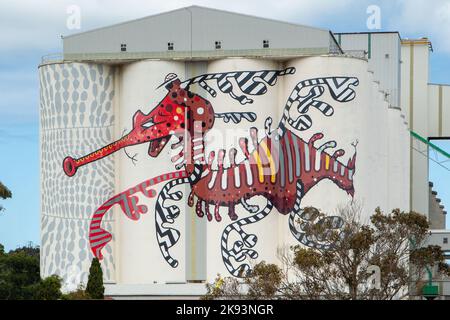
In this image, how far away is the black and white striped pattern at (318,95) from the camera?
71.4m

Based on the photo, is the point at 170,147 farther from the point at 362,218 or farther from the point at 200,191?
the point at 362,218

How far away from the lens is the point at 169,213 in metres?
73.1

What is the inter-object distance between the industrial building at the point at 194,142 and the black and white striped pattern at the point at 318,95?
0.09 metres

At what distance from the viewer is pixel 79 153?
74562 millimetres

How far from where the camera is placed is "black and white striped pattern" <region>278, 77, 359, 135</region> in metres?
71.4

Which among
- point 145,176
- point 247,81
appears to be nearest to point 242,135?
point 247,81

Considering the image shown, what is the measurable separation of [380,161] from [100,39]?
21042 mm

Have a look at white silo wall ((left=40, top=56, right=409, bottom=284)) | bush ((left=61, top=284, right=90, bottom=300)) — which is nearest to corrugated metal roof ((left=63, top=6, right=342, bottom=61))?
white silo wall ((left=40, top=56, right=409, bottom=284))

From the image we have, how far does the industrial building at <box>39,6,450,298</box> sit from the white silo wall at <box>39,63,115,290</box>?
7cm

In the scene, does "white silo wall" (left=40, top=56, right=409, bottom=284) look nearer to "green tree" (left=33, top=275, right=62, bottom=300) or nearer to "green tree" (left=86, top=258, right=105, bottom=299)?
"green tree" (left=86, top=258, right=105, bottom=299)

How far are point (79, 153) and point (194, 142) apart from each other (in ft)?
26.7

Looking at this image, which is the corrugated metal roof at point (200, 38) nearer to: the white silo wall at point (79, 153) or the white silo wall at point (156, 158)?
the white silo wall at point (156, 158)

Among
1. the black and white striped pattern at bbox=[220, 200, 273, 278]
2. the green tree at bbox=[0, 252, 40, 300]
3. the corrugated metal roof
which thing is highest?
the corrugated metal roof
